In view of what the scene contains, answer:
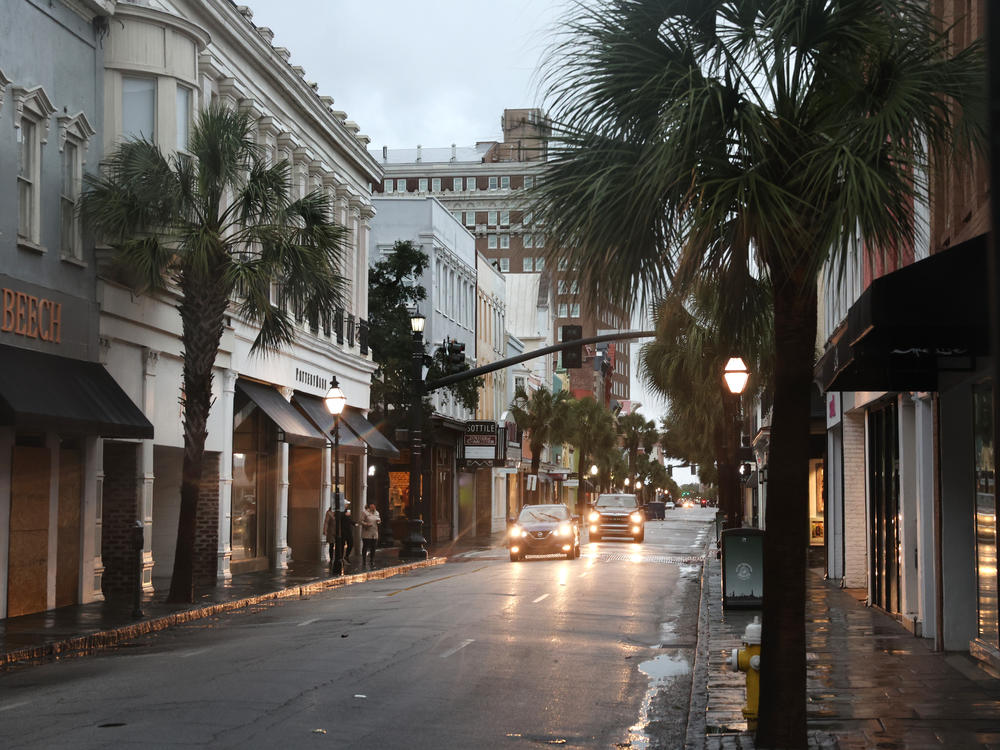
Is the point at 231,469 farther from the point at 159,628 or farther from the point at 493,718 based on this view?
the point at 493,718

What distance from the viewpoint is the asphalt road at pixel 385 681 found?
10266mm

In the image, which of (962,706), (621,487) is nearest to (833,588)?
(962,706)

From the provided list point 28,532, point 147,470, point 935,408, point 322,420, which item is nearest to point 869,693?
point 935,408

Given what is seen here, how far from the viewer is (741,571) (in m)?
20.3

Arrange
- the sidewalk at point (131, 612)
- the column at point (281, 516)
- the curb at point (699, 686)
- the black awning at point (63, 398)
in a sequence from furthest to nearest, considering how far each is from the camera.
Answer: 1. the column at point (281, 516)
2. the black awning at point (63, 398)
3. the sidewalk at point (131, 612)
4. the curb at point (699, 686)

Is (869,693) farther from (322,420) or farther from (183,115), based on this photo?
(322,420)

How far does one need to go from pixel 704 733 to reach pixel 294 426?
893 inches

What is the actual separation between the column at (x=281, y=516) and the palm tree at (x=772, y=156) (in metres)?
24.1

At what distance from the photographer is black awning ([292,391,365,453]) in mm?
34812

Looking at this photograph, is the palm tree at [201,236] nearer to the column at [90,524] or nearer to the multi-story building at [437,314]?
the column at [90,524]

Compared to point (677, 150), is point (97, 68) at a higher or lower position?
higher

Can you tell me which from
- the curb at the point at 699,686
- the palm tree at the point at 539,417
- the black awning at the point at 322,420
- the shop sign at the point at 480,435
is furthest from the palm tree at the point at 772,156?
the palm tree at the point at 539,417

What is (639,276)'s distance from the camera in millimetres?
9664

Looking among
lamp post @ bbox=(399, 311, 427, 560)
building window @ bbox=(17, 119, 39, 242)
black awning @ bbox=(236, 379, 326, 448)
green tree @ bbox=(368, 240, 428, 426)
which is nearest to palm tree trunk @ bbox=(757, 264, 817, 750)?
building window @ bbox=(17, 119, 39, 242)
